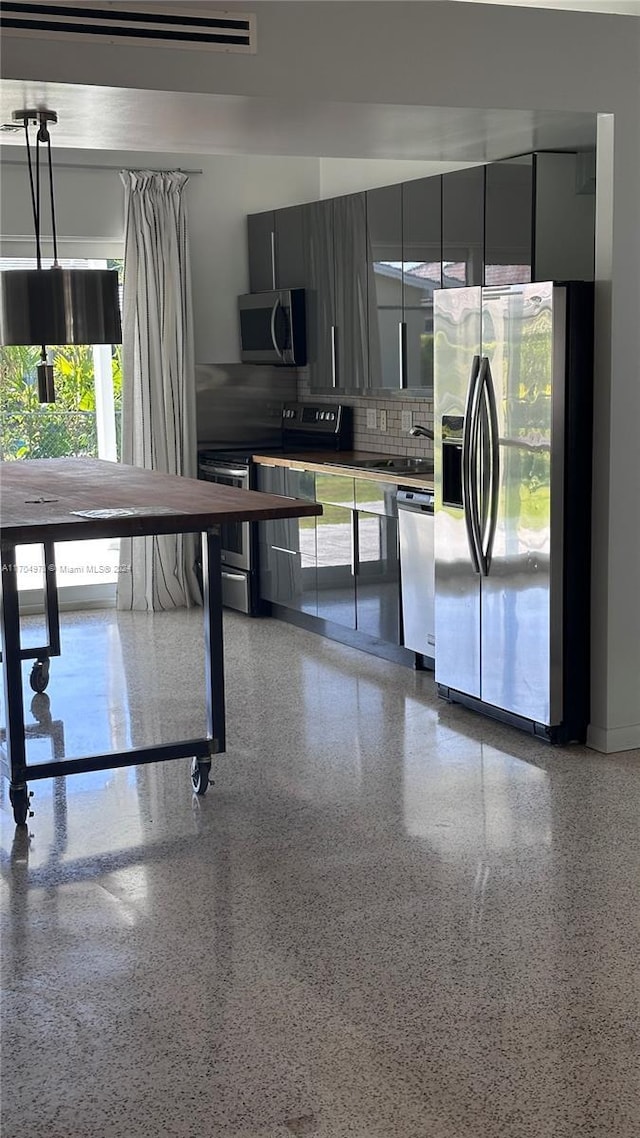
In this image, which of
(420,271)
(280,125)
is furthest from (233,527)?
(280,125)

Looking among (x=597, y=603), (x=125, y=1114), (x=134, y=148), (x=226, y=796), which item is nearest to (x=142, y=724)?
(x=226, y=796)

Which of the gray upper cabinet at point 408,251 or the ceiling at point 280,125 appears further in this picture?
the gray upper cabinet at point 408,251

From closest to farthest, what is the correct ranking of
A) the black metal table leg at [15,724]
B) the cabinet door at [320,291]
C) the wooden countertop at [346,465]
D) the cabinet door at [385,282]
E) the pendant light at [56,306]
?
the pendant light at [56,306] → the black metal table leg at [15,724] → the wooden countertop at [346,465] → the cabinet door at [385,282] → the cabinet door at [320,291]

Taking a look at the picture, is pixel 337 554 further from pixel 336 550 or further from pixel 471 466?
pixel 471 466

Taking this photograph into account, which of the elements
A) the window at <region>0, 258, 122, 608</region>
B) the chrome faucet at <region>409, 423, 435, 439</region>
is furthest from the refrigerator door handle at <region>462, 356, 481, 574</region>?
the window at <region>0, 258, 122, 608</region>

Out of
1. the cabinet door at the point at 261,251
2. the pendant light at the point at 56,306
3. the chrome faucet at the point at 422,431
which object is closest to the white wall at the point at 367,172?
the cabinet door at the point at 261,251

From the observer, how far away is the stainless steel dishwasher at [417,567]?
582cm

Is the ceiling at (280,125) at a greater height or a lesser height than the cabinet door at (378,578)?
greater

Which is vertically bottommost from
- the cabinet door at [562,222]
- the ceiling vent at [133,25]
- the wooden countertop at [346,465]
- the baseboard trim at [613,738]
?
the baseboard trim at [613,738]

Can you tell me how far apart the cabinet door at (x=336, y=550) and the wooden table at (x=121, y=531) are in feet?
5.35

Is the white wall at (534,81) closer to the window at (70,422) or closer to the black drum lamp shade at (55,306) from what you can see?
the black drum lamp shade at (55,306)

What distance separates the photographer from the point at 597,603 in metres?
4.83

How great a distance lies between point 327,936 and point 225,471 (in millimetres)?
4582

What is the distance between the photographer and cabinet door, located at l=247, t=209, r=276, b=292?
7680mm
